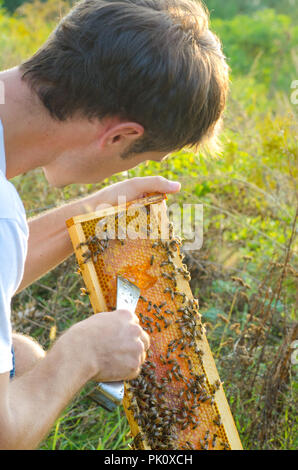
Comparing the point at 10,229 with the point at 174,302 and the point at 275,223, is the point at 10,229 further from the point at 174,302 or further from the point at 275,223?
the point at 275,223

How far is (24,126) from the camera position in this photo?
2.21 m

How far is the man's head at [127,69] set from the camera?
7.22 feet

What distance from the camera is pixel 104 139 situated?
2.28 m

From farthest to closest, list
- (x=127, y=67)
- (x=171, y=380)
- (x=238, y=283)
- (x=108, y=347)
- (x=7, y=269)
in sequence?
(x=238, y=283)
(x=171, y=380)
(x=127, y=67)
(x=108, y=347)
(x=7, y=269)

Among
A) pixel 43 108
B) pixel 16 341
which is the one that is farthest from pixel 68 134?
pixel 16 341

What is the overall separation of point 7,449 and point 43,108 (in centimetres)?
145

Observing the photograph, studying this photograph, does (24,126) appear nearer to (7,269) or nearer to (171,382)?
(7,269)

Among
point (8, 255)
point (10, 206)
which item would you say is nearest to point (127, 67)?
point (10, 206)

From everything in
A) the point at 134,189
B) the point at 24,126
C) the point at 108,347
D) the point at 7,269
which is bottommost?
the point at 108,347

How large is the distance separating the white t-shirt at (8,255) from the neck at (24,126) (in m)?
0.42

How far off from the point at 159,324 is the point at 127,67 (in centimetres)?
127

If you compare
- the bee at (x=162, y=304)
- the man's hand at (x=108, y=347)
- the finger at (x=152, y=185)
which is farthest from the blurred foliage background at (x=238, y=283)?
the man's hand at (x=108, y=347)

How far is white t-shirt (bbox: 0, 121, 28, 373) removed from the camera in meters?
1.77
